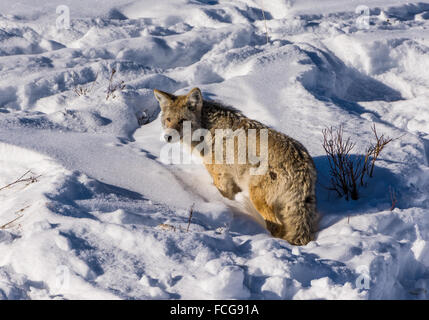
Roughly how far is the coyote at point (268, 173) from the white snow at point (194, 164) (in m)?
0.20

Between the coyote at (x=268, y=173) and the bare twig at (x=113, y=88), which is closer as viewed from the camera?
the coyote at (x=268, y=173)

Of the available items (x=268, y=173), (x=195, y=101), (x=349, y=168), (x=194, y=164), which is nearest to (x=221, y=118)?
(x=195, y=101)

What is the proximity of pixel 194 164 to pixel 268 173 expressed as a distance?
4.33ft

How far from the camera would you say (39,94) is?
7727mm

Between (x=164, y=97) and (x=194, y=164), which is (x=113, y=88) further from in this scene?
(x=194, y=164)

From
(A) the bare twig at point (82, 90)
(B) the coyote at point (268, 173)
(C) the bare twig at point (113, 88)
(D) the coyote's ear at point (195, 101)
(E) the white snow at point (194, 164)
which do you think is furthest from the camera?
(A) the bare twig at point (82, 90)

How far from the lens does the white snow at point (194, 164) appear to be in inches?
130

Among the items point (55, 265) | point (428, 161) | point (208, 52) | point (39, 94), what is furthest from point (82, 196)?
point (208, 52)

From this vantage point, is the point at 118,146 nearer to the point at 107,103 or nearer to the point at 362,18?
the point at 107,103

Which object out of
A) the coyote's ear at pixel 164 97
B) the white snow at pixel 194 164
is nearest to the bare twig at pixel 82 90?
the white snow at pixel 194 164

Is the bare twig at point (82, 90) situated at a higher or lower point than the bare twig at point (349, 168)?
higher

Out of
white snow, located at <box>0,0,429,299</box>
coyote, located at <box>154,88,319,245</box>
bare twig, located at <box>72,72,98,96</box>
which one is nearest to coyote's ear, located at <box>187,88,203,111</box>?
coyote, located at <box>154,88,319,245</box>

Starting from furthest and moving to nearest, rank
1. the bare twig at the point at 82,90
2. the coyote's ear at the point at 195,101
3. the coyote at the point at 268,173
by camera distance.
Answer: the bare twig at the point at 82,90 < the coyote's ear at the point at 195,101 < the coyote at the point at 268,173

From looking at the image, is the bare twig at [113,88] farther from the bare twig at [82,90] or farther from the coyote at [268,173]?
the coyote at [268,173]
